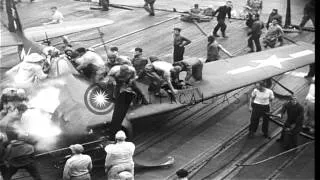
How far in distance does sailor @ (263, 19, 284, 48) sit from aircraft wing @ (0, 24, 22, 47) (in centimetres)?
761

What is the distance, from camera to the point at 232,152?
930 centimetres

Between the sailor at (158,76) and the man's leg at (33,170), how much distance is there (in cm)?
308

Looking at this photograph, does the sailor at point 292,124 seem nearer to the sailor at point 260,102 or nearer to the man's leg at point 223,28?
the sailor at point 260,102

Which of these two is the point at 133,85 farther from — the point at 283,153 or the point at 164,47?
the point at 164,47

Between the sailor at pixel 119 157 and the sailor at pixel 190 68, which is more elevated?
the sailor at pixel 190 68

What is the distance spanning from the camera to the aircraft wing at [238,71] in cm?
945

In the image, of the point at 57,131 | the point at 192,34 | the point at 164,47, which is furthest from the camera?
the point at 192,34

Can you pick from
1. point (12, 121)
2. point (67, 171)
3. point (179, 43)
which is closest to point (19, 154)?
point (12, 121)

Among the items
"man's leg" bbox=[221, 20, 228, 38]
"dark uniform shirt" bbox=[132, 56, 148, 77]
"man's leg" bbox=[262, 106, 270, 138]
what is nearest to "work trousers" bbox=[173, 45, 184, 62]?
"dark uniform shirt" bbox=[132, 56, 148, 77]

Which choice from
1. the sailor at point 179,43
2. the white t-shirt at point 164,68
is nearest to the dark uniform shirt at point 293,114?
the white t-shirt at point 164,68

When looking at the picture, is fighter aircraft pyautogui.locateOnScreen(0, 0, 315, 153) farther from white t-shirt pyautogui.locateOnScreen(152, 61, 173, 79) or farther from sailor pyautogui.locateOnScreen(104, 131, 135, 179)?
sailor pyautogui.locateOnScreen(104, 131, 135, 179)

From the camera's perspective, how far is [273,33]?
13.6 meters
